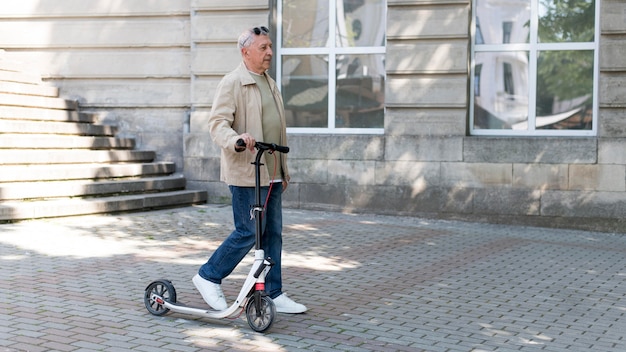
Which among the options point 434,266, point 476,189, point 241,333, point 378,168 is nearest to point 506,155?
point 476,189

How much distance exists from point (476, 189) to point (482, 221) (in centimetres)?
44

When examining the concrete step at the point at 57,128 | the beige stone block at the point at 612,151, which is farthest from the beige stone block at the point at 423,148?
the concrete step at the point at 57,128

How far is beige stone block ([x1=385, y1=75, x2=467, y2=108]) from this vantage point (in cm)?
1248

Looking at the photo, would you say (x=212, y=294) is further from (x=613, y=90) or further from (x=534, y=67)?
(x=534, y=67)

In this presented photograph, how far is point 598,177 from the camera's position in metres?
11.8

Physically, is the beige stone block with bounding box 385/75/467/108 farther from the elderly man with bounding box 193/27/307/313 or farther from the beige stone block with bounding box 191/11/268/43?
the elderly man with bounding box 193/27/307/313

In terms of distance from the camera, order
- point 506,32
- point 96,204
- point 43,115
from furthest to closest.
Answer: point 43,115, point 506,32, point 96,204

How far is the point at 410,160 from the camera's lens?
1258 cm

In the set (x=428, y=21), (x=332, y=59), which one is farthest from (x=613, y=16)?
(x=332, y=59)

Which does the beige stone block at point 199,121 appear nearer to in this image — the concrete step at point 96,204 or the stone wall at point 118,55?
the stone wall at point 118,55

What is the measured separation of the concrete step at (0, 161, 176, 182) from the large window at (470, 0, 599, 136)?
15.6ft

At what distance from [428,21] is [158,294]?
7461 mm

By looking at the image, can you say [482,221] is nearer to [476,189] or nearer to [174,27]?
[476,189]

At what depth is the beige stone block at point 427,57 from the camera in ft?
40.9
